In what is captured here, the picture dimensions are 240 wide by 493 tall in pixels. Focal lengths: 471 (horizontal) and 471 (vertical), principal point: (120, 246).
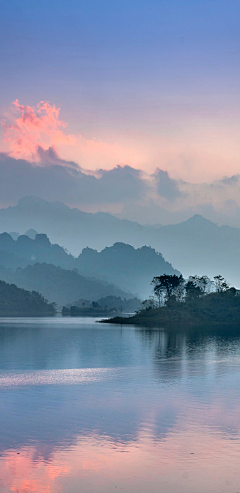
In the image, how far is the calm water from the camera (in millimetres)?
19297

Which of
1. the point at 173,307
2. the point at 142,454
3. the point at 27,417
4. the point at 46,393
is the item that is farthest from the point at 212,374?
the point at 173,307

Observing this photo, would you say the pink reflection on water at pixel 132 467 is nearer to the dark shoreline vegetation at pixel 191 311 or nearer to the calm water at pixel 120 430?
the calm water at pixel 120 430

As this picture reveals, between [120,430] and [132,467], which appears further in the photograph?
[120,430]

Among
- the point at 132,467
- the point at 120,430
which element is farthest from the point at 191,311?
the point at 132,467

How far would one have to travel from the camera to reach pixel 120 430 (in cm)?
2708

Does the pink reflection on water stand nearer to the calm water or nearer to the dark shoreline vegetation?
the calm water

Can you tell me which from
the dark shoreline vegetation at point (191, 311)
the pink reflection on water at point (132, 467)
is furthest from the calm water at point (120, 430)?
the dark shoreline vegetation at point (191, 311)

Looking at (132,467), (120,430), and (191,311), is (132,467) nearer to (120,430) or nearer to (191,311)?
(120,430)

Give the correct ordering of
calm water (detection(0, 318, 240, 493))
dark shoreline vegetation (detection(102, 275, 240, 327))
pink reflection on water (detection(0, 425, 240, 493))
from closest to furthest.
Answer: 1. pink reflection on water (detection(0, 425, 240, 493))
2. calm water (detection(0, 318, 240, 493))
3. dark shoreline vegetation (detection(102, 275, 240, 327))

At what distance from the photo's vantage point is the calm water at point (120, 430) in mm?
19297

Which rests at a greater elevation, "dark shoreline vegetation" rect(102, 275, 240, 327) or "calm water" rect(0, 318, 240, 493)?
"dark shoreline vegetation" rect(102, 275, 240, 327)

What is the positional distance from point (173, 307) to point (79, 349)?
113m

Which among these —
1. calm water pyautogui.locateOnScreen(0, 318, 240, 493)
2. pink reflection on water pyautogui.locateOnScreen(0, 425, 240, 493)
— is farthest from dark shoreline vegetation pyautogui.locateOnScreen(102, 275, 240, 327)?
pink reflection on water pyautogui.locateOnScreen(0, 425, 240, 493)

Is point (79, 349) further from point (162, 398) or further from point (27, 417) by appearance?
point (27, 417)
